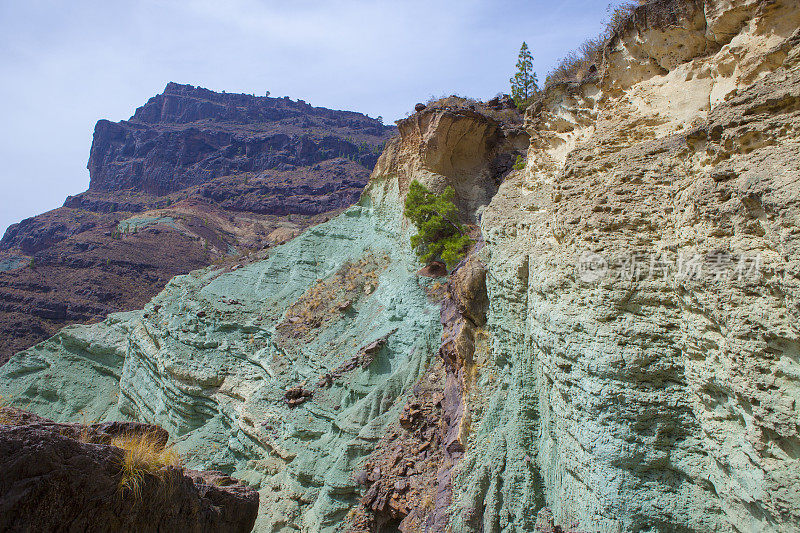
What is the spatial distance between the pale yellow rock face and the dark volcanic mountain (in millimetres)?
23127

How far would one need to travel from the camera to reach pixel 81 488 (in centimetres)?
458

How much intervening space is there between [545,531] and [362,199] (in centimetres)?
2017

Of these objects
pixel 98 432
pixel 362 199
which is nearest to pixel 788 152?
pixel 98 432

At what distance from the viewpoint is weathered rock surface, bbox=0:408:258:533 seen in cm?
412

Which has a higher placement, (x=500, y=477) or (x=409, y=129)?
(x=409, y=129)

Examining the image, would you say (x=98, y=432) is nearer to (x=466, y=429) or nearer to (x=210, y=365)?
(x=466, y=429)

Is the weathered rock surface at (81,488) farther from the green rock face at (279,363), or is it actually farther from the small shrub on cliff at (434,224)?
the small shrub on cliff at (434,224)

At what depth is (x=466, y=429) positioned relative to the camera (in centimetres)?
827

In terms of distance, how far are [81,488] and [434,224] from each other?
14.0m

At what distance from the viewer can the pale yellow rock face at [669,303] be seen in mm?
3832

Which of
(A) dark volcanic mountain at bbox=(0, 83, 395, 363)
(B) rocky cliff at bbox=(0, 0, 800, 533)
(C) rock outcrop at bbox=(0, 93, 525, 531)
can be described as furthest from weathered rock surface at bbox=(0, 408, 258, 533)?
(A) dark volcanic mountain at bbox=(0, 83, 395, 363)

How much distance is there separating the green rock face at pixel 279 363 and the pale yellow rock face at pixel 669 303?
538 cm

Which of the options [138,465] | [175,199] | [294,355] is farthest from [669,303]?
[175,199]

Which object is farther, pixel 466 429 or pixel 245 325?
pixel 245 325
